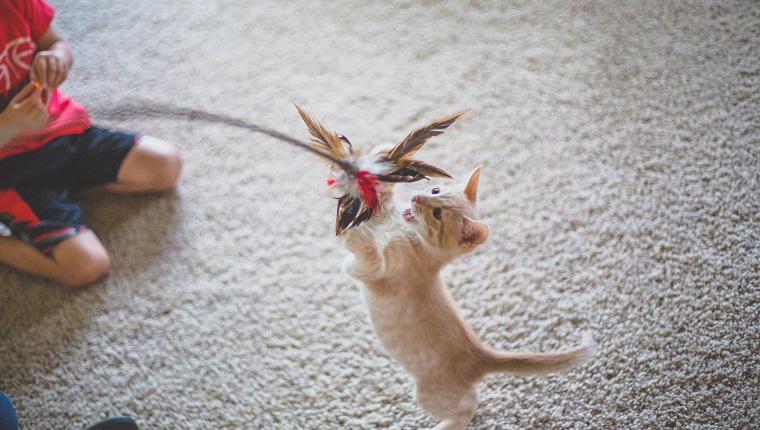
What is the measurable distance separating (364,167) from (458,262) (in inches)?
23.0

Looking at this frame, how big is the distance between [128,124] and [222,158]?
0.96ft

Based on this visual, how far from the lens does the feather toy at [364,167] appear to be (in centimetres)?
57

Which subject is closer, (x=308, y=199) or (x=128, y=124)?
(x=308, y=199)

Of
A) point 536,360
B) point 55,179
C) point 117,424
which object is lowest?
point 117,424

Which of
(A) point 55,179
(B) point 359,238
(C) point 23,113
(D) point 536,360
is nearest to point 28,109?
(C) point 23,113

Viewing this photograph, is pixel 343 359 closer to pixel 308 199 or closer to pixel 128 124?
pixel 308 199

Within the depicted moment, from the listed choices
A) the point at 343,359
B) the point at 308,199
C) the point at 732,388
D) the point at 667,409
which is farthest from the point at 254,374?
the point at 732,388

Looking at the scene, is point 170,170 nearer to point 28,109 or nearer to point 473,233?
point 28,109

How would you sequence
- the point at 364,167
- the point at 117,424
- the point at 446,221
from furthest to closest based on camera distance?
the point at 117,424
the point at 446,221
the point at 364,167

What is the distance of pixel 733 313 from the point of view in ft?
3.16

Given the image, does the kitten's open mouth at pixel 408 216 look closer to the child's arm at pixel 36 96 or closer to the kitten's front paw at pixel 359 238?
the kitten's front paw at pixel 359 238

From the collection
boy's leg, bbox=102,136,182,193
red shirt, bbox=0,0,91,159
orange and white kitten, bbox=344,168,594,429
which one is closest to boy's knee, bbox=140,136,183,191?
boy's leg, bbox=102,136,182,193

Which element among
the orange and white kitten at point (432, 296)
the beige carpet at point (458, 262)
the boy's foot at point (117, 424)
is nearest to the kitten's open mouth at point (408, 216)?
the orange and white kitten at point (432, 296)

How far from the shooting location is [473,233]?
0.66 m
